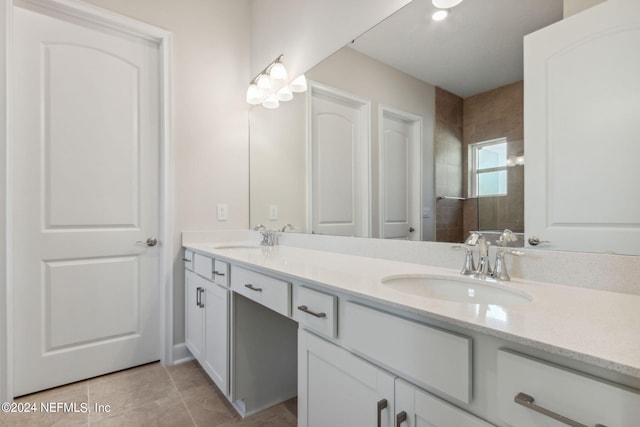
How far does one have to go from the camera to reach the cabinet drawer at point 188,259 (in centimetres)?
203

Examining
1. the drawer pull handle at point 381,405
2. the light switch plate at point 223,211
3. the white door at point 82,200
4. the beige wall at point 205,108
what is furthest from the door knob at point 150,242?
the drawer pull handle at point 381,405

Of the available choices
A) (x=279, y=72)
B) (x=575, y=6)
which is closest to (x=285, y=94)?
(x=279, y=72)

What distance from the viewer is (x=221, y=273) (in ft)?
5.22

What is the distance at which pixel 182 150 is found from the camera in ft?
7.14

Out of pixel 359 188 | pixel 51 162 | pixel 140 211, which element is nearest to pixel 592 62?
pixel 359 188

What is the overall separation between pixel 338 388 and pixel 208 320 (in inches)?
41.8

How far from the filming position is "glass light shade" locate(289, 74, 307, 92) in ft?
6.36

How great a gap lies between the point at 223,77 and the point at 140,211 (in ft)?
3.77

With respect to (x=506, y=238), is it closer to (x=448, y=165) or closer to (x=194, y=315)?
(x=448, y=165)

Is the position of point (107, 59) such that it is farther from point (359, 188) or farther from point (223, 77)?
point (359, 188)

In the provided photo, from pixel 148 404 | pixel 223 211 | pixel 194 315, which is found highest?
pixel 223 211

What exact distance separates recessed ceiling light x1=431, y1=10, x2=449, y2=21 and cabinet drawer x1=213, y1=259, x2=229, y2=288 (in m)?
1.40

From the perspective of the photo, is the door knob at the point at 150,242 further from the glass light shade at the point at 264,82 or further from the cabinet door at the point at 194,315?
the glass light shade at the point at 264,82

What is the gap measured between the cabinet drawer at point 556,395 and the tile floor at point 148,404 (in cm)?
123
